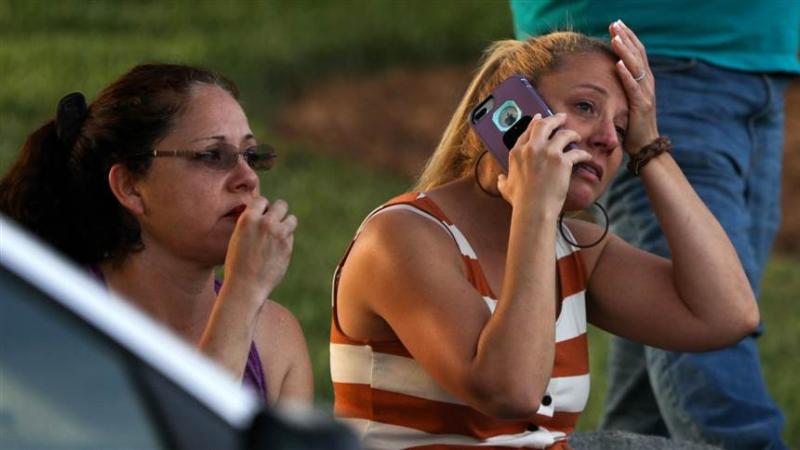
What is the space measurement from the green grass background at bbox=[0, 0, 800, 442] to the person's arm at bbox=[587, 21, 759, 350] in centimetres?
339

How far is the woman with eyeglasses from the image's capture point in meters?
3.51

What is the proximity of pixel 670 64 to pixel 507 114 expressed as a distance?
3.83 ft

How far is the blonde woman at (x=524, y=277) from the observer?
3.31 m

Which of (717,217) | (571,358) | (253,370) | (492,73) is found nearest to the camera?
(253,370)

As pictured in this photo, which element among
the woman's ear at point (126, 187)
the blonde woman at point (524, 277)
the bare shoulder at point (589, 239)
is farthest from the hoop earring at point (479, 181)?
the woman's ear at point (126, 187)

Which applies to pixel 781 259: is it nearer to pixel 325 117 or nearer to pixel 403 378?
pixel 325 117

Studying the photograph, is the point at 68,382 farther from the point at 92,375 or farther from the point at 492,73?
the point at 492,73

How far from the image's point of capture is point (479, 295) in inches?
136

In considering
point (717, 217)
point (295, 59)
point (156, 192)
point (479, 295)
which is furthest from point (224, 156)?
point (295, 59)

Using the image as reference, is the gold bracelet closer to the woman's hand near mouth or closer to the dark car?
the woman's hand near mouth

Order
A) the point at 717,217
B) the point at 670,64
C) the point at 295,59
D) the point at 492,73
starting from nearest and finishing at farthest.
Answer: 1. the point at 492,73
2. the point at 717,217
3. the point at 670,64
4. the point at 295,59

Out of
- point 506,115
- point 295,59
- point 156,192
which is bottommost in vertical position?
point 156,192

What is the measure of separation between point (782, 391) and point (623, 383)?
8.28ft

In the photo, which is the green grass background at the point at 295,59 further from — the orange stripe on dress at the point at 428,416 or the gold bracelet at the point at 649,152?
the orange stripe on dress at the point at 428,416
